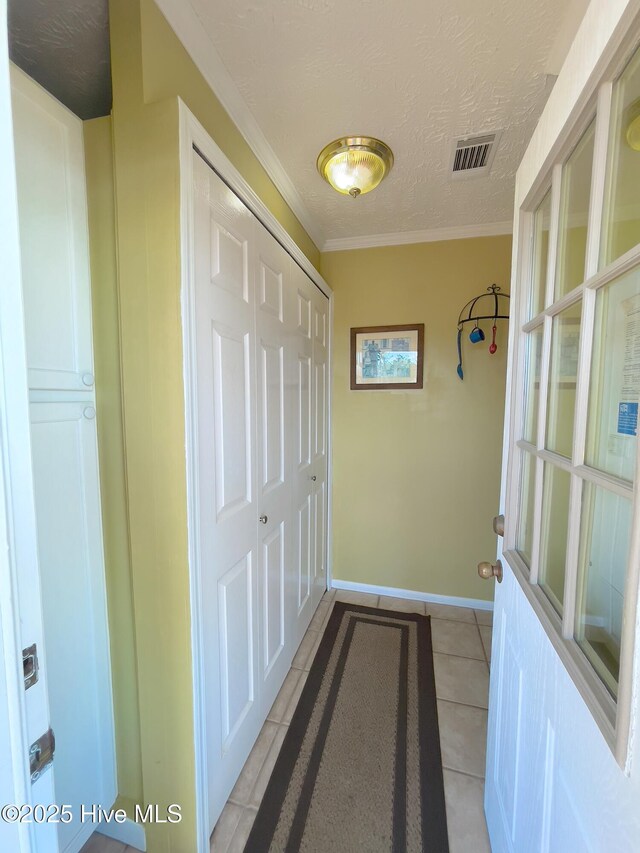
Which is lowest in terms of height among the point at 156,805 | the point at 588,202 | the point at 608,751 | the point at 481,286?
the point at 156,805

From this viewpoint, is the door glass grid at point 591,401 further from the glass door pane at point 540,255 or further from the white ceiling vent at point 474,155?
the white ceiling vent at point 474,155

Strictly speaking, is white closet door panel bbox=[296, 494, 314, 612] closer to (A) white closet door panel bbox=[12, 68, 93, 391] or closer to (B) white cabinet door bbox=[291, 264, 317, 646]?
(B) white cabinet door bbox=[291, 264, 317, 646]

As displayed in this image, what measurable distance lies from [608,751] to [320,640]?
1.75 meters

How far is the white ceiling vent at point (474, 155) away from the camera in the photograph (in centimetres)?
140

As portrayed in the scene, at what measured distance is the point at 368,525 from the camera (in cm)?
249

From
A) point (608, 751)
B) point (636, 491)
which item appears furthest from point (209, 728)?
point (636, 491)

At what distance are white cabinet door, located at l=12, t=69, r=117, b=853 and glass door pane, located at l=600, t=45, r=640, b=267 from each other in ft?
3.92

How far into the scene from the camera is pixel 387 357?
7.72ft

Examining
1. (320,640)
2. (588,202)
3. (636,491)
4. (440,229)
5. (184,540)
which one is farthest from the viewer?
(440,229)

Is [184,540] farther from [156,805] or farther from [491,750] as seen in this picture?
[491,750]

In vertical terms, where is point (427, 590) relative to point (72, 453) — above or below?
below

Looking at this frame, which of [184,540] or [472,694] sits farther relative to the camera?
[472,694]

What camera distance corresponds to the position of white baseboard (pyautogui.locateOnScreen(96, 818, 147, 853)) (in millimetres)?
1066

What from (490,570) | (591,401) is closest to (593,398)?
(591,401)
